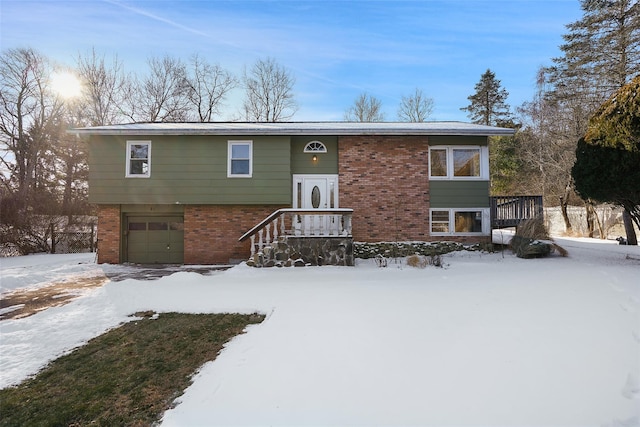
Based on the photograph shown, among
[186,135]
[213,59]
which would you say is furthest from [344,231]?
[213,59]

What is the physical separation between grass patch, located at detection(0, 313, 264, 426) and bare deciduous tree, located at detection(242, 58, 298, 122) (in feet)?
76.2

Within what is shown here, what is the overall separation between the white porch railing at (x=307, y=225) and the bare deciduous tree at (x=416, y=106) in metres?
20.3

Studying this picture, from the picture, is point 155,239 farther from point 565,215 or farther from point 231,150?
point 565,215

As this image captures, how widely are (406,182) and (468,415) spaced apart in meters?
9.17

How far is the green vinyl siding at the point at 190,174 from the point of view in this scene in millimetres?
10516

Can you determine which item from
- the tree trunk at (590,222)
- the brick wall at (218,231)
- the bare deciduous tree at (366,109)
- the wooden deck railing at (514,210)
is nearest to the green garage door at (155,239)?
the brick wall at (218,231)

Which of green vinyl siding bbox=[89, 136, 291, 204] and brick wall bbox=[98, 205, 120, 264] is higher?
green vinyl siding bbox=[89, 136, 291, 204]

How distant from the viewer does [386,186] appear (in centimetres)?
1080

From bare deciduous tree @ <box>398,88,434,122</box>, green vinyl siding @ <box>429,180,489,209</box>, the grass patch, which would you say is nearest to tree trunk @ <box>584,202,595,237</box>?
green vinyl siding @ <box>429,180,489,209</box>

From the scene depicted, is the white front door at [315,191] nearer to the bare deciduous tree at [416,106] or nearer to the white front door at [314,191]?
the white front door at [314,191]

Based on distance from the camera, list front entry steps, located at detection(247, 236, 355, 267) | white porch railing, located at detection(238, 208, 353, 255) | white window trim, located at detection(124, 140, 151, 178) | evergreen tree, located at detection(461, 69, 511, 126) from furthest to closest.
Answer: evergreen tree, located at detection(461, 69, 511, 126) < white window trim, located at detection(124, 140, 151, 178) < white porch railing, located at detection(238, 208, 353, 255) < front entry steps, located at detection(247, 236, 355, 267)

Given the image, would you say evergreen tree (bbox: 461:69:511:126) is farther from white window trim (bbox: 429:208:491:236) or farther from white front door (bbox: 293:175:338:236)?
white front door (bbox: 293:175:338:236)

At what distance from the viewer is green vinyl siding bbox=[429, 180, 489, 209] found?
10.8 m

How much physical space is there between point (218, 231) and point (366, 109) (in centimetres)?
2072
